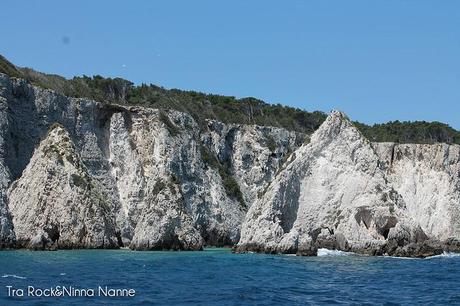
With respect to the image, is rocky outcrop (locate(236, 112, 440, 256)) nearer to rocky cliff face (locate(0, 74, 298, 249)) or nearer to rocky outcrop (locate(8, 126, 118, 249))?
rocky cliff face (locate(0, 74, 298, 249))

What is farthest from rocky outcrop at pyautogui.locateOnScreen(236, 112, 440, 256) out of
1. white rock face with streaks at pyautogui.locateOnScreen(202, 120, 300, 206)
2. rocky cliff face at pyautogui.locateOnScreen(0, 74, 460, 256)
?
white rock face with streaks at pyautogui.locateOnScreen(202, 120, 300, 206)

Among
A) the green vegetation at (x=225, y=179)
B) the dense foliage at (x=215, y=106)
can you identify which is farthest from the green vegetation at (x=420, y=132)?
the green vegetation at (x=225, y=179)

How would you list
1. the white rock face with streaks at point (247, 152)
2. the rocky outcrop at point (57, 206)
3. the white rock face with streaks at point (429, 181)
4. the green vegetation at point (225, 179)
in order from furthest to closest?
the white rock face with streaks at point (247, 152), the green vegetation at point (225, 179), the white rock face with streaks at point (429, 181), the rocky outcrop at point (57, 206)

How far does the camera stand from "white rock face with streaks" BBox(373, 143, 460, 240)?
79.1 metres

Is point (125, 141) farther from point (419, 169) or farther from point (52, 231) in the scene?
point (419, 169)

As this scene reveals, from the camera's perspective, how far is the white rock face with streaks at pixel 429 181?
7906 cm

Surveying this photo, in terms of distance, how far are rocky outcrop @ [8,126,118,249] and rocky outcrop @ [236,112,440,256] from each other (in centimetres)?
1292

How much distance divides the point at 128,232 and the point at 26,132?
43.7 ft

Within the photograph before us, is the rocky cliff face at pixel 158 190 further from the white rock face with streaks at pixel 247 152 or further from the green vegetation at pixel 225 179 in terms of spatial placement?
the white rock face with streaks at pixel 247 152

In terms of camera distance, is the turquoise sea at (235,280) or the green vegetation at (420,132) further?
the green vegetation at (420,132)

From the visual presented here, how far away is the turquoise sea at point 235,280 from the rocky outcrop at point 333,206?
884 cm

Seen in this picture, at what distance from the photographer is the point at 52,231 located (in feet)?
186

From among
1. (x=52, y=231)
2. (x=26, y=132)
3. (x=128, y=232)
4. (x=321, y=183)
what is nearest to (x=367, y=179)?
(x=321, y=183)

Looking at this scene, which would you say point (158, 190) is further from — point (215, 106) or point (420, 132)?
point (420, 132)
